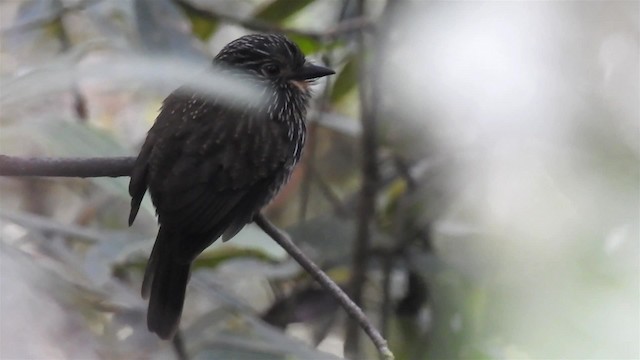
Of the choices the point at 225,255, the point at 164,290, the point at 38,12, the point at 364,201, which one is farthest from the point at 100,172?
the point at 364,201

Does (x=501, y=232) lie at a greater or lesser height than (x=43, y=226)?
greater

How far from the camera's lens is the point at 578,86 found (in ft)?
8.57

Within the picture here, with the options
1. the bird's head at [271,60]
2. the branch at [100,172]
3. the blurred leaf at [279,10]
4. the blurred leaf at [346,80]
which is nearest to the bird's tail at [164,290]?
the branch at [100,172]

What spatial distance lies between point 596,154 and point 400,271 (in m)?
0.95

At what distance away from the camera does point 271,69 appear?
7.45 ft

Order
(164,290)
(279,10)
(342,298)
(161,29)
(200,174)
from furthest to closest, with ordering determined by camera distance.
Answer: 1. (279,10)
2. (161,29)
3. (164,290)
4. (200,174)
5. (342,298)

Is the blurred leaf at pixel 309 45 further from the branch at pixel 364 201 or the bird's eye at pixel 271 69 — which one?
the bird's eye at pixel 271 69

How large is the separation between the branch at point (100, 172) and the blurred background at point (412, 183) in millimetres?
148

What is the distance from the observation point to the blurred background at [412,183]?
2.05 m

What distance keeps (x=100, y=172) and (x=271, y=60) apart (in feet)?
2.08

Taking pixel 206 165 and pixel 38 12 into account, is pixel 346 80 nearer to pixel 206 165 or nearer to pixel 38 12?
pixel 38 12

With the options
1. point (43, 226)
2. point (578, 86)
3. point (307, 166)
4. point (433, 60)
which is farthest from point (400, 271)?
point (43, 226)

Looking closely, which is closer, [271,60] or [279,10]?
[271,60]

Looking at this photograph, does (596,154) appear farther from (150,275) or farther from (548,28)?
(150,275)
